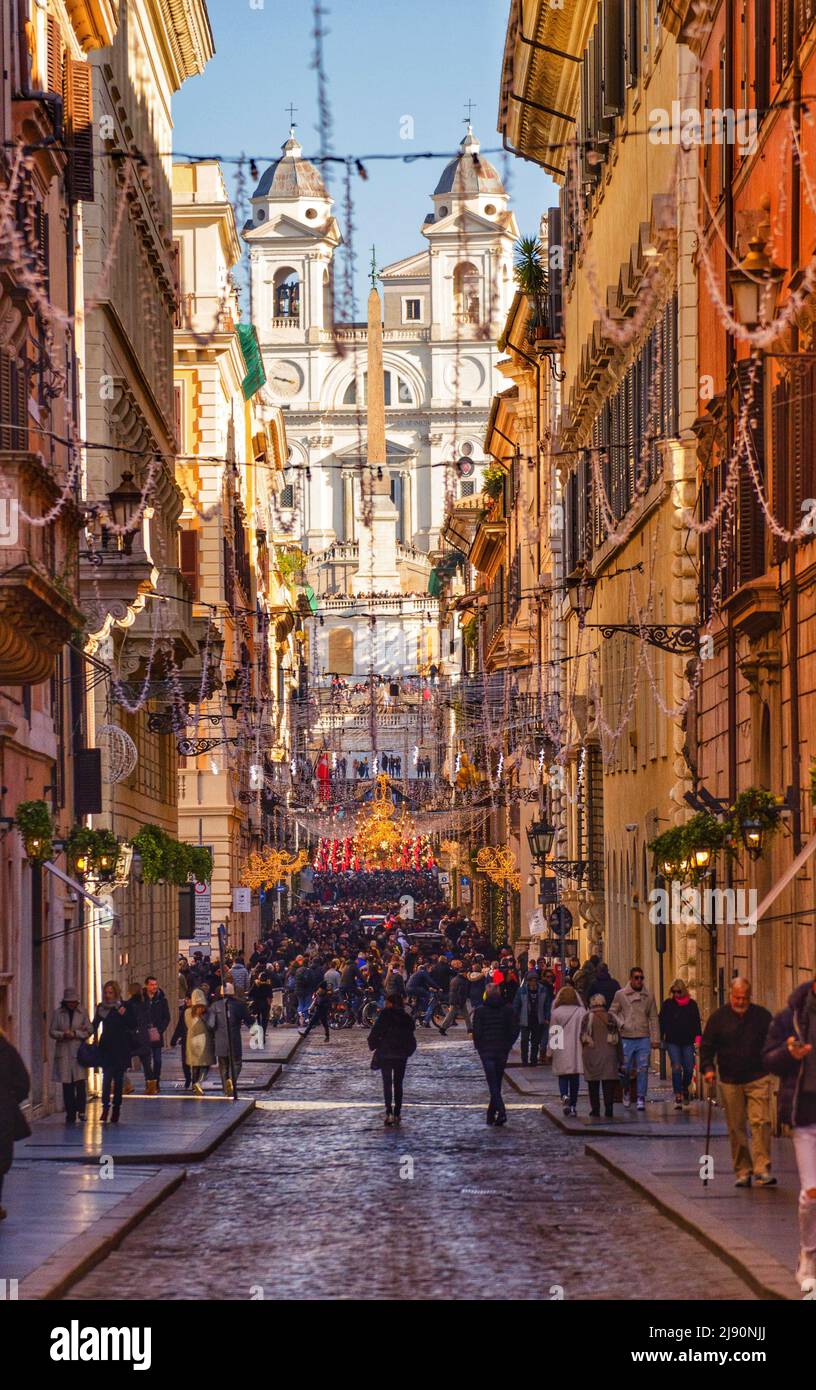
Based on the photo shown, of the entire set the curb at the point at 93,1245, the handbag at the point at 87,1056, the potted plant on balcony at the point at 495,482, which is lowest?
the curb at the point at 93,1245

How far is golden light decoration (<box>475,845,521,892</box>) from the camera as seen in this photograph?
64.6 meters

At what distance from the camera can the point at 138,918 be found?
41.2 m

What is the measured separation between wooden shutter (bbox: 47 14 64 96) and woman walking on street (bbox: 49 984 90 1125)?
1075 centimetres

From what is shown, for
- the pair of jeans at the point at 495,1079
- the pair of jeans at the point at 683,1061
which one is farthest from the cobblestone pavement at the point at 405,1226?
the pair of jeans at the point at 683,1061

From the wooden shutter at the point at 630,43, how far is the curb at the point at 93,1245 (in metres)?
21.9

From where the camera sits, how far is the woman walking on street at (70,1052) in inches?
1038

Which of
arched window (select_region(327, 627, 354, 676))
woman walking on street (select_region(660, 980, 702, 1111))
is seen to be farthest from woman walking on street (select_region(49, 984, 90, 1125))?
arched window (select_region(327, 627, 354, 676))

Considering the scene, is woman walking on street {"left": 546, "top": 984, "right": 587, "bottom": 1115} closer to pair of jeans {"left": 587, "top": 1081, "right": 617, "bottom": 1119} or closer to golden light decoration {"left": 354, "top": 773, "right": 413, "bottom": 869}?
pair of jeans {"left": 587, "top": 1081, "right": 617, "bottom": 1119}

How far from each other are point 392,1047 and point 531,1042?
36.3ft

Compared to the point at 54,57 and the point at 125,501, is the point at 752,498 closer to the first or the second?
the point at 125,501

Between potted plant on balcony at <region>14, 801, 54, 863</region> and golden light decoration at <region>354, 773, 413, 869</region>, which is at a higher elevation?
golden light decoration at <region>354, 773, 413, 869</region>

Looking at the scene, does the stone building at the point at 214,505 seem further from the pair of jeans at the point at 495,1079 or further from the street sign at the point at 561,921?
the pair of jeans at the point at 495,1079

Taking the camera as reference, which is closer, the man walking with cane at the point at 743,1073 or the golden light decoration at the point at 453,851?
the man walking with cane at the point at 743,1073

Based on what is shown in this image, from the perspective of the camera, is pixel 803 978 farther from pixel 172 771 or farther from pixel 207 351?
pixel 207 351
